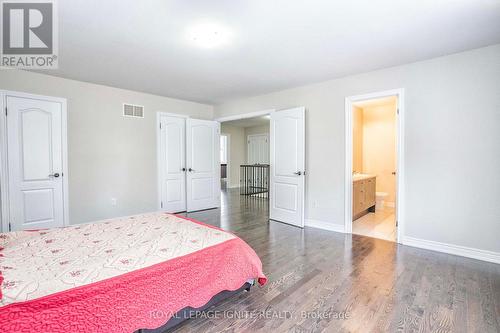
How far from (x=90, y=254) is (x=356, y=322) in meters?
1.97

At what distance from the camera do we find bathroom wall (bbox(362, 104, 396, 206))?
5.64m

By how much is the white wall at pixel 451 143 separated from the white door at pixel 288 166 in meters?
1.05

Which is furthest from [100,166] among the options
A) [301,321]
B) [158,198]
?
[301,321]

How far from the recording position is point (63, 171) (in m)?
3.89

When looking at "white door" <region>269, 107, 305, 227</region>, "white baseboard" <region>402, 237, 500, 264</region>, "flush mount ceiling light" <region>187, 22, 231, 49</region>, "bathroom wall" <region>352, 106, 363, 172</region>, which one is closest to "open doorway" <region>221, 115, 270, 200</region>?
"bathroom wall" <region>352, 106, 363, 172</region>

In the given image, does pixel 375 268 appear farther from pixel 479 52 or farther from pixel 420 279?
pixel 479 52

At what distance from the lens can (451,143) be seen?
303cm

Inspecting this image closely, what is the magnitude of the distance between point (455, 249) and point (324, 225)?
171 cm

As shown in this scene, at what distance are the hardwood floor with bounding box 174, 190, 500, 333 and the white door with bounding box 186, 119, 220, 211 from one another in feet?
8.29

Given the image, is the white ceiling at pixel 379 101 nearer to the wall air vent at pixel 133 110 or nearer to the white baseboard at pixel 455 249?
the white baseboard at pixel 455 249

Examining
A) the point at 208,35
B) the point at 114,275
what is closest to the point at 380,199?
the point at 208,35

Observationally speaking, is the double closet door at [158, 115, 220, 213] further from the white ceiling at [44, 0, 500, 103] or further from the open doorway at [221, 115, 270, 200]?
the open doorway at [221, 115, 270, 200]

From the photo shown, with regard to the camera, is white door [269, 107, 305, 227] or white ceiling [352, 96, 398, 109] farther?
white door [269, 107, 305, 227]

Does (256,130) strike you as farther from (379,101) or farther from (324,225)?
(324,225)
